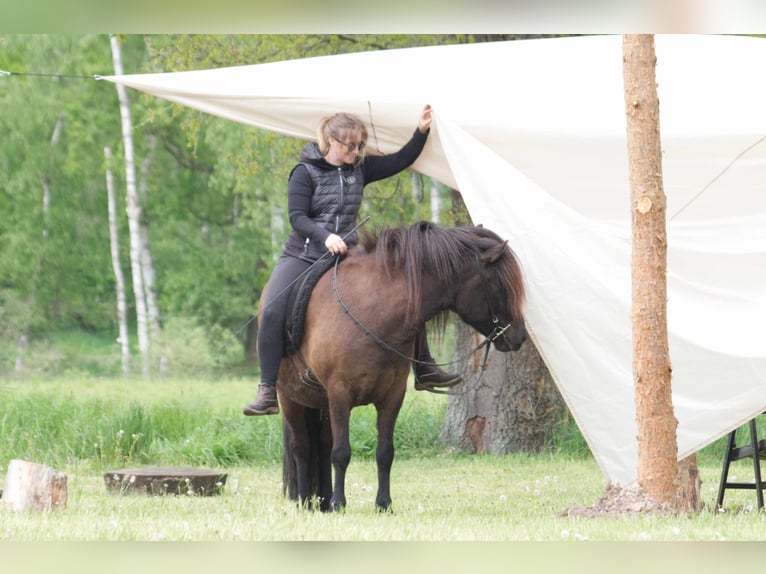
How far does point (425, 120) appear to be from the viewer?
7.46 metres

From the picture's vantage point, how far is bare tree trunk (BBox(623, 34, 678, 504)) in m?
6.12

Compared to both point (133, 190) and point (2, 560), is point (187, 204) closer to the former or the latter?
point (133, 190)

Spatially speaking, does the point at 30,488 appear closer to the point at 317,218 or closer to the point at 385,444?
the point at 385,444

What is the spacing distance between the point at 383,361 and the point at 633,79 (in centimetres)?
220

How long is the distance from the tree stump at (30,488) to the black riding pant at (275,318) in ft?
4.77

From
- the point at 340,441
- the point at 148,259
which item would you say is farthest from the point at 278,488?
the point at 148,259

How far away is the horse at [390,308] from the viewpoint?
668 centimetres

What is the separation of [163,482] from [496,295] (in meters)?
3.26

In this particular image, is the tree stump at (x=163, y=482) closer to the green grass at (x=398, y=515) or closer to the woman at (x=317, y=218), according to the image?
the green grass at (x=398, y=515)

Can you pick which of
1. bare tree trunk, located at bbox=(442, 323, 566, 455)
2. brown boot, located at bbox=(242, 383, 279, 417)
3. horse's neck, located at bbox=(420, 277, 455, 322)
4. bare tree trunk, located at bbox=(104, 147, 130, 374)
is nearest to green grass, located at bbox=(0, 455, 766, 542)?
brown boot, located at bbox=(242, 383, 279, 417)

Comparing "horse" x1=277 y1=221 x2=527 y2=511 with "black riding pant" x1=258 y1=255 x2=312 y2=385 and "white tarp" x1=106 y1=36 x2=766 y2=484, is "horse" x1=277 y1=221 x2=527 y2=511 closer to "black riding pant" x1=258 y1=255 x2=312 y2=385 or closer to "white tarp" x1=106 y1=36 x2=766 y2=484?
"black riding pant" x1=258 y1=255 x2=312 y2=385

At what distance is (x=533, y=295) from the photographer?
22.5 feet

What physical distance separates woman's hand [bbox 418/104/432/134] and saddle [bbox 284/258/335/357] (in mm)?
1134

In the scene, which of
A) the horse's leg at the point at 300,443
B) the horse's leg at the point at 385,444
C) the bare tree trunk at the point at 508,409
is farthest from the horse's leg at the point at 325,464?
the bare tree trunk at the point at 508,409
